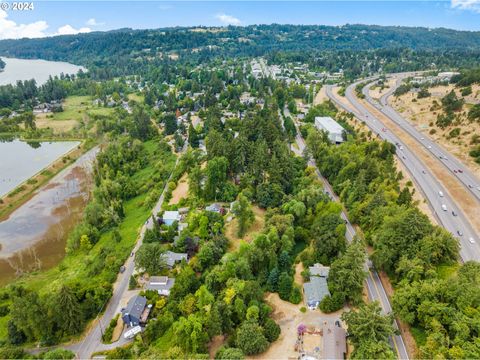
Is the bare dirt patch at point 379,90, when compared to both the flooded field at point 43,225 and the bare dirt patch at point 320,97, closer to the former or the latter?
the bare dirt patch at point 320,97

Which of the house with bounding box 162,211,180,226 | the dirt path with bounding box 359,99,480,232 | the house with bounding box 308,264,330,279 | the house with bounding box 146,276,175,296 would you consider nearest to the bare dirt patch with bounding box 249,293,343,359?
the house with bounding box 308,264,330,279

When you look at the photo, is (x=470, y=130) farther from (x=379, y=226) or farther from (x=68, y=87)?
(x=68, y=87)

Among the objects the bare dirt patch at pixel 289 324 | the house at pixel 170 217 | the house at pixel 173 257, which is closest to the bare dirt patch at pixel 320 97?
the house at pixel 170 217

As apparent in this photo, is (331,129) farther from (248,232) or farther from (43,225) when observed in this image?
(43,225)

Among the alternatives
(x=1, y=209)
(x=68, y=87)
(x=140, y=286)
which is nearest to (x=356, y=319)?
(x=140, y=286)

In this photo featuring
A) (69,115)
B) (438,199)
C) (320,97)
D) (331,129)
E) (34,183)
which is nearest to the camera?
(438,199)

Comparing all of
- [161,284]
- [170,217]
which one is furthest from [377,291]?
[170,217]

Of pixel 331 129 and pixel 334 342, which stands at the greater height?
pixel 331 129
